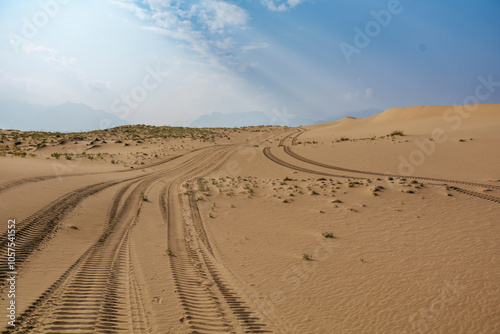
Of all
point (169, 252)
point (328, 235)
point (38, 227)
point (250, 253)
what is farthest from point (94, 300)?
point (328, 235)

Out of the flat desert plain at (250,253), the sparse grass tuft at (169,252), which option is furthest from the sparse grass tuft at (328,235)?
the sparse grass tuft at (169,252)

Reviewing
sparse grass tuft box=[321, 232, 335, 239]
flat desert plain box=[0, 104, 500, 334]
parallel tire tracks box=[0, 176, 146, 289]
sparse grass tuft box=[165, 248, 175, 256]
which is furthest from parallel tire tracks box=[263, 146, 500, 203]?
parallel tire tracks box=[0, 176, 146, 289]

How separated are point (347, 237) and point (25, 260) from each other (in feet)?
32.4

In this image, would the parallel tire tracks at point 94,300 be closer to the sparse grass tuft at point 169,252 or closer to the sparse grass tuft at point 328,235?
the sparse grass tuft at point 169,252

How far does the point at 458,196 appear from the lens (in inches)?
506

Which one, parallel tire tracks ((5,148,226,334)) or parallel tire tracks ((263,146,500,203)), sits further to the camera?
parallel tire tracks ((263,146,500,203))

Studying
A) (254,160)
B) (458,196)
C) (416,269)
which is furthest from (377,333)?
(254,160)

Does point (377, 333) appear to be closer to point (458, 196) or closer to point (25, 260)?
point (25, 260)

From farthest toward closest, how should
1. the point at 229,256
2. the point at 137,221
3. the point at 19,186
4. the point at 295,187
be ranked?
the point at 295,187, the point at 19,186, the point at 137,221, the point at 229,256

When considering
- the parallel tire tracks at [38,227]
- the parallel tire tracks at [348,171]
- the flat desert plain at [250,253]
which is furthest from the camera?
the parallel tire tracks at [348,171]

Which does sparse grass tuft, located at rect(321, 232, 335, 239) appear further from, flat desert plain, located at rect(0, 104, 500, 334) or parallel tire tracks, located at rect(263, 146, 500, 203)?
parallel tire tracks, located at rect(263, 146, 500, 203)

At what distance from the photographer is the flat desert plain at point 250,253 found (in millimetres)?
5602

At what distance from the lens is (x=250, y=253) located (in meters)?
9.01

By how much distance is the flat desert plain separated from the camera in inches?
221
